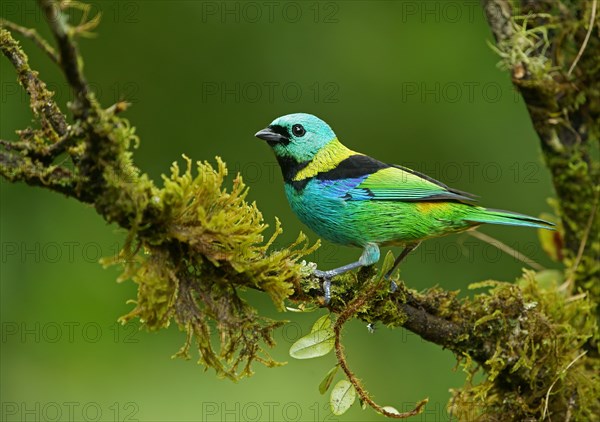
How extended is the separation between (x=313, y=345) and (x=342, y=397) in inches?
8.8

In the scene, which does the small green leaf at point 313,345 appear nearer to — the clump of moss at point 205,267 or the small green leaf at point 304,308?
the small green leaf at point 304,308

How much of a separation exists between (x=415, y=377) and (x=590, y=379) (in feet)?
7.48

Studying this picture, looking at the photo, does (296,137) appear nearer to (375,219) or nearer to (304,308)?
(375,219)

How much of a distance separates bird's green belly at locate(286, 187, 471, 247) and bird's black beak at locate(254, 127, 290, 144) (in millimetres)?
329

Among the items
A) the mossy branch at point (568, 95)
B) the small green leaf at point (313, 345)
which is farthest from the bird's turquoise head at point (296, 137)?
the small green leaf at point (313, 345)

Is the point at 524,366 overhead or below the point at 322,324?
below

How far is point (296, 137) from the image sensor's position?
3820mm

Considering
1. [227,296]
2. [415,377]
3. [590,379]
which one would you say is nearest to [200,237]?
[227,296]

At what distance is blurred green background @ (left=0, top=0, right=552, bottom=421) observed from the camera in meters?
5.08

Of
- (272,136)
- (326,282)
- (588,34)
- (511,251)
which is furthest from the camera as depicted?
(511,251)

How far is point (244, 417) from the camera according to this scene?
476 centimetres

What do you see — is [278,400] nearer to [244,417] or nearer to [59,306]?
[244,417]

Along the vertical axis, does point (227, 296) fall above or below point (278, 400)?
above

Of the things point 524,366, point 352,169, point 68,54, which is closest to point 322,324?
point 524,366
